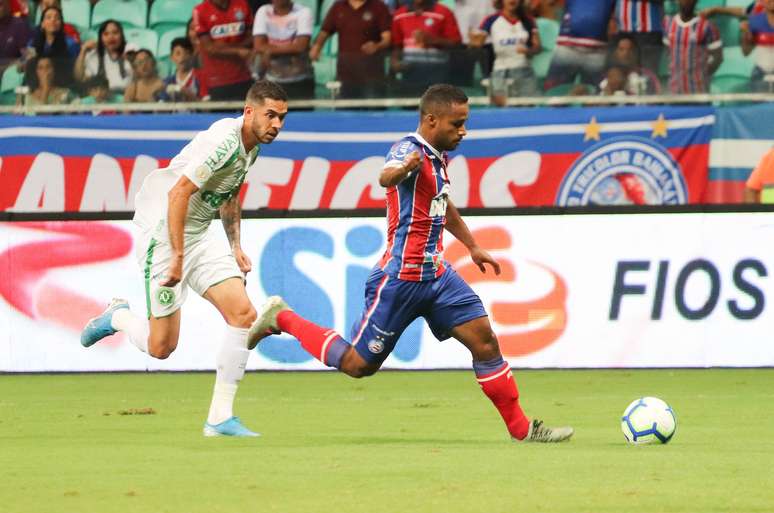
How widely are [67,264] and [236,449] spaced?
7036 millimetres

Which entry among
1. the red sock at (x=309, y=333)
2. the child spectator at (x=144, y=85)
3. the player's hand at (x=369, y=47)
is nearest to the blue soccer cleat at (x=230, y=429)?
the red sock at (x=309, y=333)

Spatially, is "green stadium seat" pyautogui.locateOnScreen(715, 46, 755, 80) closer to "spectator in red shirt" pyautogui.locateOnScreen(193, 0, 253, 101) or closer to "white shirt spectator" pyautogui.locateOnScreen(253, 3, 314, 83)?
"white shirt spectator" pyautogui.locateOnScreen(253, 3, 314, 83)

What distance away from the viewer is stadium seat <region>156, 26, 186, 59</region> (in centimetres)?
1805

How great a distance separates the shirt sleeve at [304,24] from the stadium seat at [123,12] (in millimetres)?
2121

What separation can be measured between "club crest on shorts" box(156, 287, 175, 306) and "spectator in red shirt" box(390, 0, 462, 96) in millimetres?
7988

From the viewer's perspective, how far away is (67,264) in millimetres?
14852

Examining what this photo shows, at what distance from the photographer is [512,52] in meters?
17.1

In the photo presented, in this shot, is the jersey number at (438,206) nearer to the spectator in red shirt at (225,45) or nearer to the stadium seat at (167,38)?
the spectator in red shirt at (225,45)

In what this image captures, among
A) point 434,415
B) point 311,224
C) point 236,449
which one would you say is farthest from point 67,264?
A: point 236,449

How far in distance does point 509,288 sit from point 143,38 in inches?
246

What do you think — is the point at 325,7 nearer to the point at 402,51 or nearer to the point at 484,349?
the point at 402,51

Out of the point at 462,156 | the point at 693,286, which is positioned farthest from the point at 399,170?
the point at 462,156

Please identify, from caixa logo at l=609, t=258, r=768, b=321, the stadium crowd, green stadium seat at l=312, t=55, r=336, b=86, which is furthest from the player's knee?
green stadium seat at l=312, t=55, r=336, b=86

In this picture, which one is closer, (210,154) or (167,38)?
(210,154)
